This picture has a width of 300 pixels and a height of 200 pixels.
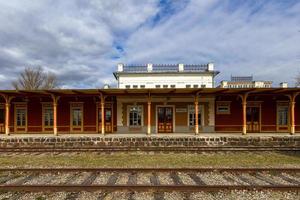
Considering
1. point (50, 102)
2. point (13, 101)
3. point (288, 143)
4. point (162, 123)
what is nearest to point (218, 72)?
point (162, 123)

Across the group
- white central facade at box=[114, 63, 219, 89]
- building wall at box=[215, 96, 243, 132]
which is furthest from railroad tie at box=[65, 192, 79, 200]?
white central facade at box=[114, 63, 219, 89]

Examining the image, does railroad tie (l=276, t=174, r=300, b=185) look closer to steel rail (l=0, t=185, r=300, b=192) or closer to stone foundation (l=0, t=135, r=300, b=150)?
steel rail (l=0, t=185, r=300, b=192)

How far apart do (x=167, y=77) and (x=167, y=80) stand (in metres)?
0.38

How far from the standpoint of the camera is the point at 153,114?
739 inches

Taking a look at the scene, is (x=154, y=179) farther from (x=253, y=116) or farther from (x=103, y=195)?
(x=253, y=116)

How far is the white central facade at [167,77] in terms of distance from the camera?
26844 mm

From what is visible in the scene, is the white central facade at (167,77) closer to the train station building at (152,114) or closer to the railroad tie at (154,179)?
the train station building at (152,114)

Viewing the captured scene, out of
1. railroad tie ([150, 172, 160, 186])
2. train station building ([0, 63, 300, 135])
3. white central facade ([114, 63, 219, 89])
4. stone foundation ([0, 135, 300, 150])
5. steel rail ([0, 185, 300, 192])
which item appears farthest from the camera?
white central facade ([114, 63, 219, 89])

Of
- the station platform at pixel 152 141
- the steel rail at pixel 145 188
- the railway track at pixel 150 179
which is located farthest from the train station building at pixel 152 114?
the steel rail at pixel 145 188

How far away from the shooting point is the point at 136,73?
27359mm

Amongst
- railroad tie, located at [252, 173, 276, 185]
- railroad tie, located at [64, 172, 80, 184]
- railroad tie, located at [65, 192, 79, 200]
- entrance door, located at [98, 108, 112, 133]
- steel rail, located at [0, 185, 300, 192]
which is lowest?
railroad tie, located at [252, 173, 276, 185]

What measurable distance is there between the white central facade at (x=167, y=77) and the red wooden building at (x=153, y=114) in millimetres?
8199

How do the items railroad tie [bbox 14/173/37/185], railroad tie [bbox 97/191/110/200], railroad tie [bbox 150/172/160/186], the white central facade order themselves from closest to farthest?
railroad tie [bbox 97/191/110/200] < railroad tie [bbox 150/172/160/186] < railroad tie [bbox 14/173/37/185] < the white central facade

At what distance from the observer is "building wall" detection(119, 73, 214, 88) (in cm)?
2684
